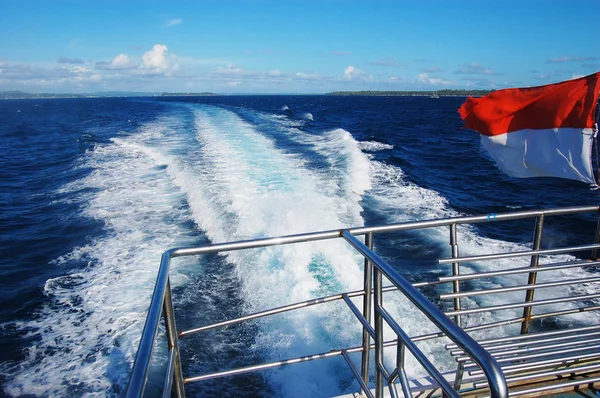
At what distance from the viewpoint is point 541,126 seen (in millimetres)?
4000

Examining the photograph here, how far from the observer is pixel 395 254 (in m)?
8.02

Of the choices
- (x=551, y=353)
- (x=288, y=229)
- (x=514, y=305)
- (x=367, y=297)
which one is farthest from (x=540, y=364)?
(x=288, y=229)

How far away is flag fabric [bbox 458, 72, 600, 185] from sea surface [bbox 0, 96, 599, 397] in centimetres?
255

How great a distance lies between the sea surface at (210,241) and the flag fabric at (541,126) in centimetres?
255

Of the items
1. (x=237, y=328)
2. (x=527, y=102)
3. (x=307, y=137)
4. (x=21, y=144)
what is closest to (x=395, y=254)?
(x=237, y=328)

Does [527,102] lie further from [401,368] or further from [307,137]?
[307,137]

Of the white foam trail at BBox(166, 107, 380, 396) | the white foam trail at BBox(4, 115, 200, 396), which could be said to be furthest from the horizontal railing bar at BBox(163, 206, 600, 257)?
the white foam trail at BBox(4, 115, 200, 396)

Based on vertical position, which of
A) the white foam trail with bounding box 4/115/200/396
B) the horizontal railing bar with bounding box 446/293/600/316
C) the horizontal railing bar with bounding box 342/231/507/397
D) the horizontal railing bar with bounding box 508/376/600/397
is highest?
the horizontal railing bar with bounding box 342/231/507/397

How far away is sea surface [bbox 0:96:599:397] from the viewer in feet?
16.8

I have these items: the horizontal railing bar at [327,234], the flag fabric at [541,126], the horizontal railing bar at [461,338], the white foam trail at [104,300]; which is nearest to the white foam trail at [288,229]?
the white foam trail at [104,300]

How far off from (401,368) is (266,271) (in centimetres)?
521

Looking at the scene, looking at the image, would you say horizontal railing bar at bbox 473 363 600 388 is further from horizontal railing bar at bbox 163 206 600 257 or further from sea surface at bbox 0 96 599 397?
sea surface at bbox 0 96 599 397

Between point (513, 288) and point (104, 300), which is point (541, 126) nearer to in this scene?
point (513, 288)

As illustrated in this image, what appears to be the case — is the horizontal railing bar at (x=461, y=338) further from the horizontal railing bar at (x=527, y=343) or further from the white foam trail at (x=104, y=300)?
the white foam trail at (x=104, y=300)
